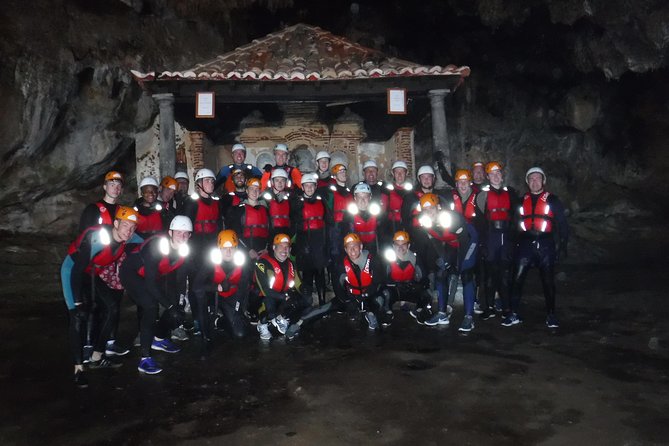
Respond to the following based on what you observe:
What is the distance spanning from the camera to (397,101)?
10227mm

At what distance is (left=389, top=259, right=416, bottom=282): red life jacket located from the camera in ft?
24.4

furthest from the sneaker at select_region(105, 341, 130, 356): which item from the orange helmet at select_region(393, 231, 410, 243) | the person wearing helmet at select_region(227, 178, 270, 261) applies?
the orange helmet at select_region(393, 231, 410, 243)

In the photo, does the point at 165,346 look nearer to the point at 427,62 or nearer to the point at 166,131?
the point at 166,131

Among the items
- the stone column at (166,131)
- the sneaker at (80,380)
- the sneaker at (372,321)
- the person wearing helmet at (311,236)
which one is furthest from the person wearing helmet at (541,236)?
the stone column at (166,131)

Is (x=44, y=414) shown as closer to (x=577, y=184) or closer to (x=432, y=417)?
(x=432, y=417)

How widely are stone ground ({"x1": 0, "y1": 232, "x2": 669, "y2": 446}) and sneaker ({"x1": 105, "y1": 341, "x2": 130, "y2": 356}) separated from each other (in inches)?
9.6

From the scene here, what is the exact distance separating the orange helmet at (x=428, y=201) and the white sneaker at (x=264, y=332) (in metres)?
2.83

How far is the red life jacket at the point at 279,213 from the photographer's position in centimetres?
799

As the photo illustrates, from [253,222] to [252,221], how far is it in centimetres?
2

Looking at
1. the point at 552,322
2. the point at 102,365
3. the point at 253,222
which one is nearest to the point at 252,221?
the point at 253,222

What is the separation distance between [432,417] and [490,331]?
9.25 feet

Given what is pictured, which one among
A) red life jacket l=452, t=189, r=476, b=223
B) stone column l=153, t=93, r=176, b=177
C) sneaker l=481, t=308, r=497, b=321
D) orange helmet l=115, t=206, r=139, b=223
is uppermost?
stone column l=153, t=93, r=176, b=177

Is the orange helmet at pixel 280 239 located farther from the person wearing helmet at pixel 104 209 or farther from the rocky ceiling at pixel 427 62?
the rocky ceiling at pixel 427 62

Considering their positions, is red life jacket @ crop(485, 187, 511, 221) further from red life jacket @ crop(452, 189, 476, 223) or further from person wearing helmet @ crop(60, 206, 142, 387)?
person wearing helmet @ crop(60, 206, 142, 387)
